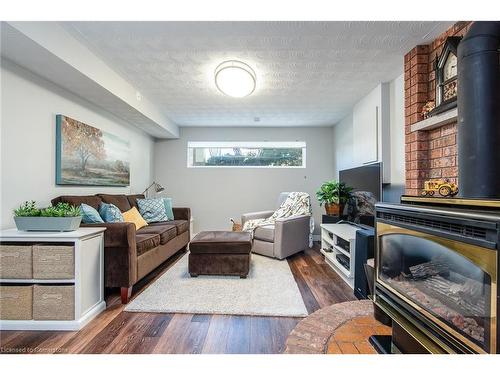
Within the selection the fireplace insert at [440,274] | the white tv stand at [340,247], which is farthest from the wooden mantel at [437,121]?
the white tv stand at [340,247]

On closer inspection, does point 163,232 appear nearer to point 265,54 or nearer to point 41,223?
point 41,223

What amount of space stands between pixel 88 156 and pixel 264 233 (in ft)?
8.25

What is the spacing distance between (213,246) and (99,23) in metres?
2.23

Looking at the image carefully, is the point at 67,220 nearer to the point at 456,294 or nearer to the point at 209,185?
the point at 456,294

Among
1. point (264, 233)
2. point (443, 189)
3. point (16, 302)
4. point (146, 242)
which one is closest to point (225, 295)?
point (146, 242)

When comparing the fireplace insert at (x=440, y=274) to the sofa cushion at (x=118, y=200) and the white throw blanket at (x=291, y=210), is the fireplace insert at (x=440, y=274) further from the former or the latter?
the sofa cushion at (x=118, y=200)

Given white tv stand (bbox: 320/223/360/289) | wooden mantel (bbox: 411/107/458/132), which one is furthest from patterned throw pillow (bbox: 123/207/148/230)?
wooden mantel (bbox: 411/107/458/132)

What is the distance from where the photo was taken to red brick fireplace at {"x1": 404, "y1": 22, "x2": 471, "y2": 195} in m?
1.92

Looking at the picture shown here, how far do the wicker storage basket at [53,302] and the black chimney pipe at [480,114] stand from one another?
264 cm

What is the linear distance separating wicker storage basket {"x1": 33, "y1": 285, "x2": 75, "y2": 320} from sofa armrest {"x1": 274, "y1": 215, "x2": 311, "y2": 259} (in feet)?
7.82

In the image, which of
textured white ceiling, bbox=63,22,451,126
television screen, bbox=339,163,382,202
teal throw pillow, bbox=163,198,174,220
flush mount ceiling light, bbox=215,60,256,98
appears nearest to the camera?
textured white ceiling, bbox=63,22,451,126

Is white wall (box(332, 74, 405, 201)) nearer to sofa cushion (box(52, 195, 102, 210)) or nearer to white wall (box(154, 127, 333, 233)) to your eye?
white wall (box(154, 127, 333, 233))

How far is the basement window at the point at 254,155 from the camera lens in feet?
16.3
